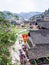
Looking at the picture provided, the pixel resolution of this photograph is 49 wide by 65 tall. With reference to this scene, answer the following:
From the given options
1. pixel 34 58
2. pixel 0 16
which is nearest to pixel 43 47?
pixel 34 58

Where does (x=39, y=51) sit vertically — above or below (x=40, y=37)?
above

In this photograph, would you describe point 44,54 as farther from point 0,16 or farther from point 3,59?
point 0,16

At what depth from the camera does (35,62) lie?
863cm

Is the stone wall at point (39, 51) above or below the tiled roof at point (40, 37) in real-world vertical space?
above

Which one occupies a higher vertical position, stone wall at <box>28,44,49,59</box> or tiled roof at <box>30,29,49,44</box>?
stone wall at <box>28,44,49,59</box>

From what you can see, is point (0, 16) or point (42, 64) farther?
point (0, 16)

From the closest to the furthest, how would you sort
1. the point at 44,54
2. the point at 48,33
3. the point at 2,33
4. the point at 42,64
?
1. the point at 42,64
2. the point at 44,54
3. the point at 2,33
4. the point at 48,33

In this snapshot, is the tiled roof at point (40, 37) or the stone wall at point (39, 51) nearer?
the stone wall at point (39, 51)

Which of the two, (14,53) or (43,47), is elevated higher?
(43,47)

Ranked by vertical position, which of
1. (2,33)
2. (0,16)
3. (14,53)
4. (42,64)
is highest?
(0,16)

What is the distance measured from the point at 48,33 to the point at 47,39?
1928 millimetres

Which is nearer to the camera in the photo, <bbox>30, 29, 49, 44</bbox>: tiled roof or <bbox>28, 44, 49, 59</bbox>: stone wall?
<bbox>28, 44, 49, 59</bbox>: stone wall

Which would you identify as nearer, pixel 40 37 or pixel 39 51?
pixel 39 51

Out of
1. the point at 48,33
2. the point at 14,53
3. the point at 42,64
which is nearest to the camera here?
the point at 42,64
